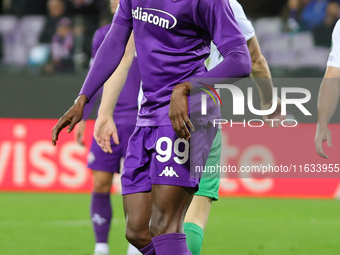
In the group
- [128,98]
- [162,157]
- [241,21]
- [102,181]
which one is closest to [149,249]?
[162,157]

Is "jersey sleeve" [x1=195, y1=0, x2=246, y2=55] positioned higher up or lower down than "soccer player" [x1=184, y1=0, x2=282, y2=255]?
higher up

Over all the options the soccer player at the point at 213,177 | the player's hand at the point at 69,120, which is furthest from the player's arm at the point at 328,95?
the player's hand at the point at 69,120

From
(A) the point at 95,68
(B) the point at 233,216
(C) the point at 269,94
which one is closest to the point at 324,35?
(B) the point at 233,216

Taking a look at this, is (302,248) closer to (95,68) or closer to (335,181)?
(95,68)

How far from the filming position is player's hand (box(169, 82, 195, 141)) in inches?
132

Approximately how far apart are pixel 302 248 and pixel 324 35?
648 centimetres

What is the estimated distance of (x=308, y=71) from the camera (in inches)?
468

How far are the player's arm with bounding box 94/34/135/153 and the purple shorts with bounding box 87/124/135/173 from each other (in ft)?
5.13

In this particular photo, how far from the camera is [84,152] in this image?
1100cm

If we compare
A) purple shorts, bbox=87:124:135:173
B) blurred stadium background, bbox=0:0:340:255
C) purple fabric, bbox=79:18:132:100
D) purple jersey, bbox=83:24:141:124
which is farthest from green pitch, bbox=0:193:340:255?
purple fabric, bbox=79:18:132:100

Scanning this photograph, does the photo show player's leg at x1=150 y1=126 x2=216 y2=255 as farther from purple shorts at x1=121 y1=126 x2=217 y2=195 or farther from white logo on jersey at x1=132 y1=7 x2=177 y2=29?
white logo on jersey at x1=132 y1=7 x2=177 y2=29

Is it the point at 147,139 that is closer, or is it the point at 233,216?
the point at 147,139

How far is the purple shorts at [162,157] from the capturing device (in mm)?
3607

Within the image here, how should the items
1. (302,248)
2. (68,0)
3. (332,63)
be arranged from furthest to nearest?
(68,0)
(302,248)
(332,63)
